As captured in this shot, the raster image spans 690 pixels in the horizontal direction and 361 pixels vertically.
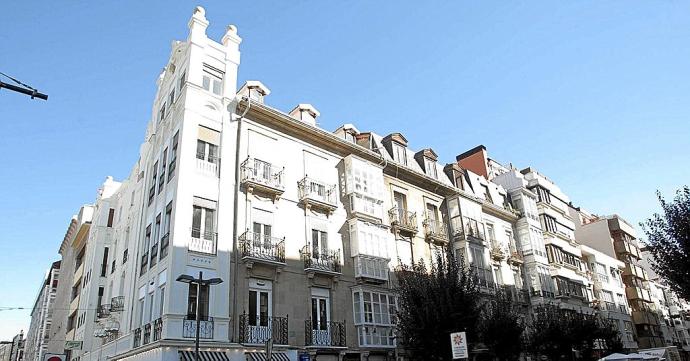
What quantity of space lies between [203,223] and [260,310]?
4.13 metres

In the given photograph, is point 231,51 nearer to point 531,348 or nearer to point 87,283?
point 87,283

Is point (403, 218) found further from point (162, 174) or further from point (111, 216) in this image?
point (111, 216)

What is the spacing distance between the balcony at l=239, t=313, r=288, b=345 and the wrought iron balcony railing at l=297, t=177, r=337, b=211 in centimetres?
559

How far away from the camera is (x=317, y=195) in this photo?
24125mm

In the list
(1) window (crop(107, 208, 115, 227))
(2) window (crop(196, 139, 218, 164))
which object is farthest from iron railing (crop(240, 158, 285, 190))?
(1) window (crop(107, 208, 115, 227))

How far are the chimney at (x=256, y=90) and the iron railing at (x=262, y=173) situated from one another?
3.26 m

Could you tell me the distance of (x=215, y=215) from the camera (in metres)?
20.2

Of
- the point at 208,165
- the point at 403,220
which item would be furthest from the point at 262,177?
the point at 403,220

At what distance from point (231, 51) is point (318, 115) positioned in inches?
219

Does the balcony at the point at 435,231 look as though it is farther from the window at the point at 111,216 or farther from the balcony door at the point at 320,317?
the window at the point at 111,216

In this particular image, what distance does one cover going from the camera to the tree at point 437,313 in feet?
66.6

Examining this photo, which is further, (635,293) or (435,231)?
(635,293)

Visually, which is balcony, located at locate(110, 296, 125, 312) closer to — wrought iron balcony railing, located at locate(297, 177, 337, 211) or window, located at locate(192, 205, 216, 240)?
window, located at locate(192, 205, 216, 240)

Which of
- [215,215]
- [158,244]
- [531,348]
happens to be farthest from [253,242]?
[531,348]
